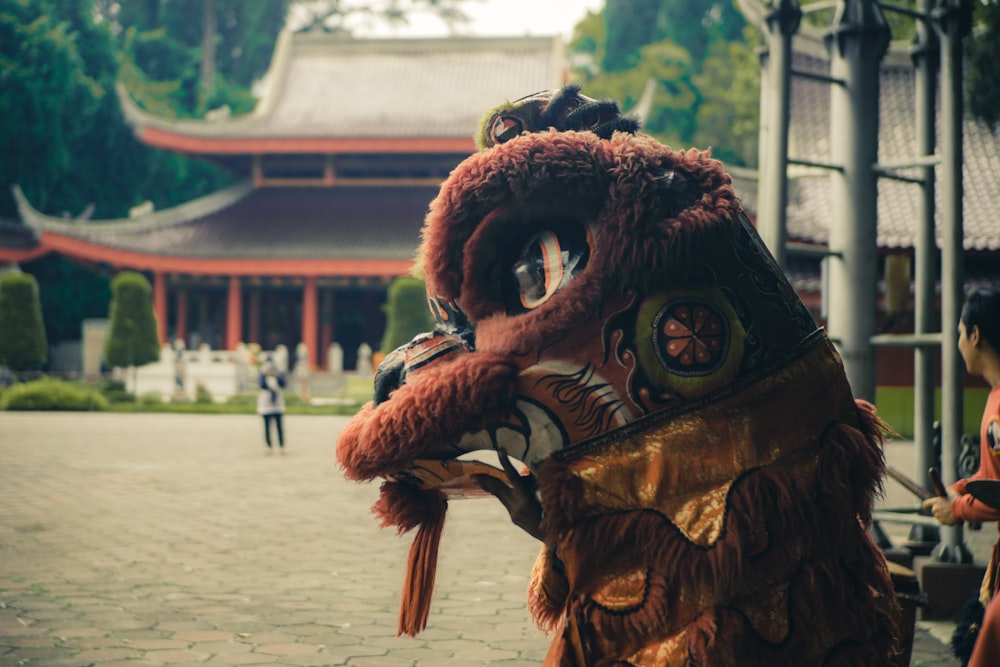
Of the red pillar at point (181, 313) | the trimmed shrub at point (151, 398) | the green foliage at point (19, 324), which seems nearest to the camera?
the trimmed shrub at point (151, 398)

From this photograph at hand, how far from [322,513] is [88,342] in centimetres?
2285

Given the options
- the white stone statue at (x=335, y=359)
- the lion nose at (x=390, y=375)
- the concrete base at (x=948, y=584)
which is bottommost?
the concrete base at (x=948, y=584)

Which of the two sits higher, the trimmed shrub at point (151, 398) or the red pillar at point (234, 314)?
the red pillar at point (234, 314)

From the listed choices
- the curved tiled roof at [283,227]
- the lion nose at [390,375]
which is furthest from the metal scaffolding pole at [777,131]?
the curved tiled roof at [283,227]

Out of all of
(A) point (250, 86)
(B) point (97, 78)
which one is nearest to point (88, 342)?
(B) point (97, 78)

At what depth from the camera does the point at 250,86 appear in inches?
1735

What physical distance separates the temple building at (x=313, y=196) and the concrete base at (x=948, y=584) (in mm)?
21122

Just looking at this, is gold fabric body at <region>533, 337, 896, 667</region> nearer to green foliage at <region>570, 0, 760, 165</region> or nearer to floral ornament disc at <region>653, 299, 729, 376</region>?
floral ornament disc at <region>653, 299, 729, 376</region>

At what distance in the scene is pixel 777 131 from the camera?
4570 mm

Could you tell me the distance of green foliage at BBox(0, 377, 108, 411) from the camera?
750 inches

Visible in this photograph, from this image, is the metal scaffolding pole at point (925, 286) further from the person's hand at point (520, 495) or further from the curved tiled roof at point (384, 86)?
the curved tiled roof at point (384, 86)

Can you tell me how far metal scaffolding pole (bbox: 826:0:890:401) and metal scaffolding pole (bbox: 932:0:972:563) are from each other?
0.31 m

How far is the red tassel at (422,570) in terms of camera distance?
193cm

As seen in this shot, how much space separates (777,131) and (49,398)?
17.9 m
